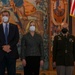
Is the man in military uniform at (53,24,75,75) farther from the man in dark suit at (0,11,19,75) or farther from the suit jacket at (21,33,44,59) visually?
the man in dark suit at (0,11,19,75)

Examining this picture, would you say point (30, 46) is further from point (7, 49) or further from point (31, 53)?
point (7, 49)

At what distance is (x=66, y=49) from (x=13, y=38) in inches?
57.1

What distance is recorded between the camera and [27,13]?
10.5 m

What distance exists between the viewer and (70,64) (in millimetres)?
8164

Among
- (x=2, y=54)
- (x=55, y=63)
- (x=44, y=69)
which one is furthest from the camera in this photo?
(x=44, y=69)

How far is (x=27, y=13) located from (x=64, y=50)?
9.18 ft

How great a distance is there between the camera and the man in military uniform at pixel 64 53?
26.8 feet

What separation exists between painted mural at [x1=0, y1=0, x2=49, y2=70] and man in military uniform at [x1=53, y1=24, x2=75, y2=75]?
2395 mm

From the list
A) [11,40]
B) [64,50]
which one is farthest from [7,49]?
[64,50]

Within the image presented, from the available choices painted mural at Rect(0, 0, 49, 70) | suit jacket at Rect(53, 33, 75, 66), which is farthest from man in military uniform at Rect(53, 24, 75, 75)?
painted mural at Rect(0, 0, 49, 70)

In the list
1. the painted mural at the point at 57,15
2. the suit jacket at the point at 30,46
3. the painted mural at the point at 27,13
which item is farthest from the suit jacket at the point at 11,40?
the painted mural at the point at 57,15

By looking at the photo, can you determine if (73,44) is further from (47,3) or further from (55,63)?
(47,3)

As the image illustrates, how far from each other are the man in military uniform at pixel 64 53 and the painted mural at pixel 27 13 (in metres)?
2.39

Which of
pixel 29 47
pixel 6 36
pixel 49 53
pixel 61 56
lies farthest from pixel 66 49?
pixel 49 53
